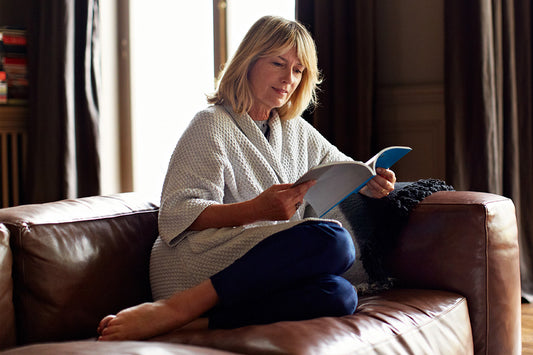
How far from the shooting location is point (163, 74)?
13.0ft

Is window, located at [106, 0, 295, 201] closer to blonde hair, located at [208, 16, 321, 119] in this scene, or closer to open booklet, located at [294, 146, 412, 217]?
blonde hair, located at [208, 16, 321, 119]

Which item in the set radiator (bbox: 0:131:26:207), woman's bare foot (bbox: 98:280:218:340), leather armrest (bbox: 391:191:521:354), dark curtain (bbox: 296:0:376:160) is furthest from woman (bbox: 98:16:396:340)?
radiator (bbox: 0:131:26:207)

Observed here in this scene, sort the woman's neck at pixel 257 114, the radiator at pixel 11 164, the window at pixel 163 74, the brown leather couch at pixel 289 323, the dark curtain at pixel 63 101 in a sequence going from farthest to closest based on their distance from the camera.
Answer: the window at pixel 163 74, the radiator at pixel 11 164, the dark curtain at pixel 63 101, the woman's neck at pixel 257 114, the brown leather couch at pixel 289 323

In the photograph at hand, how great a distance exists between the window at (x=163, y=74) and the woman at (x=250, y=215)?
193cm

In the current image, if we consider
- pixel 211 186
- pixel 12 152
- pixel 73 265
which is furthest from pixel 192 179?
pixel 12 152

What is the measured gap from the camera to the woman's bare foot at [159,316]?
50.9 inches

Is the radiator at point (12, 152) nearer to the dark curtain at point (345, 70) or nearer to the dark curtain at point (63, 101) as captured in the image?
the dark curtain at point (63, 101)

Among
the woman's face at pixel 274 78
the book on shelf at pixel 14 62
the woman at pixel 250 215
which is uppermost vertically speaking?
the book on shelf at pixel 14 62

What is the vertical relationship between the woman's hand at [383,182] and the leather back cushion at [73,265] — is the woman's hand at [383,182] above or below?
above

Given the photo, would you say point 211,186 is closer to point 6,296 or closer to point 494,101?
point 6,296

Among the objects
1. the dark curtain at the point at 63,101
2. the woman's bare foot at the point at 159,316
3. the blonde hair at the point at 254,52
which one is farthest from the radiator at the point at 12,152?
the woman's bare foot at the point at 159,316

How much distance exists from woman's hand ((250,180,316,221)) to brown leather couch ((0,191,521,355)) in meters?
0.32

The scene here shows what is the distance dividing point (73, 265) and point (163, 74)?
106 inches

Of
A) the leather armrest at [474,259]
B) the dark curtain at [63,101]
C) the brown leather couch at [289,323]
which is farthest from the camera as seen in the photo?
the dark curtain at [63,101]
